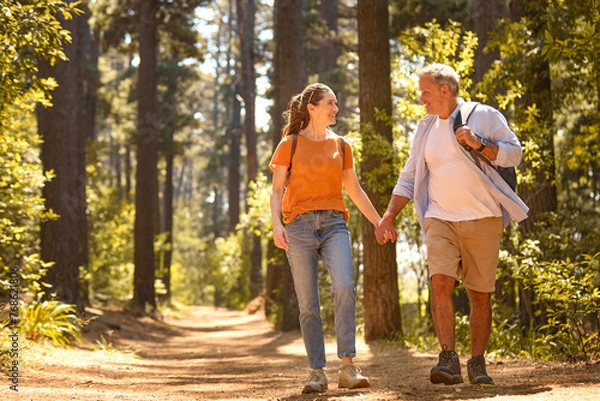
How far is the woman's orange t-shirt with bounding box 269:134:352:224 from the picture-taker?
5.91m

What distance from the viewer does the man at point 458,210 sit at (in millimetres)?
5801

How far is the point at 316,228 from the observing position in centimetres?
589

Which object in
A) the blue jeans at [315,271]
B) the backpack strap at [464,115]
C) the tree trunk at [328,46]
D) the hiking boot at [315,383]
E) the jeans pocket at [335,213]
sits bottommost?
the hiking boot at [315,383]

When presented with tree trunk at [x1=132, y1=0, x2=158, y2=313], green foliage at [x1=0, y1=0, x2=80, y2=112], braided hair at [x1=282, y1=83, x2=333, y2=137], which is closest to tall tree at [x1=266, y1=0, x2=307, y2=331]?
tree trunk at [x1=132, y1=0, x2=158, y2=313]

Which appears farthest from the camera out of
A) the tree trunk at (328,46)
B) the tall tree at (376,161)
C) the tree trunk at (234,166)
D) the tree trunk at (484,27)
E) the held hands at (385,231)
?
the tree trunk at (234,166)

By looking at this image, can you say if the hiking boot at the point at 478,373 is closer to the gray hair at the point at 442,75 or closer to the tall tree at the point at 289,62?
the gray hair at the point at 442,75

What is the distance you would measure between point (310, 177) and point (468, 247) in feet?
3.97

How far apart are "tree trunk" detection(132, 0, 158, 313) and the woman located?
16.3 m

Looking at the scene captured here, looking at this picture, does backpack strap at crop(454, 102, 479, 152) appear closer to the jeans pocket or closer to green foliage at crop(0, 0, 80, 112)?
the jeans pocket

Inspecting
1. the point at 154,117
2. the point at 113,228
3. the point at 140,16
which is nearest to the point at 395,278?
the point at 154,117

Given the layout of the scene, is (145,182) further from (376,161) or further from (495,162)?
(495,162)

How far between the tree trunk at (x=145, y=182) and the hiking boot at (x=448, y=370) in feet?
55.8

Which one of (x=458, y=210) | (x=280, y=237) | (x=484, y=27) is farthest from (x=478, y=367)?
(x=484, y=27)

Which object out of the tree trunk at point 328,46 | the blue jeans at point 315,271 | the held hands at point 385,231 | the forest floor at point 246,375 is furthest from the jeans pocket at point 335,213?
the tree trunk at point 328,46
